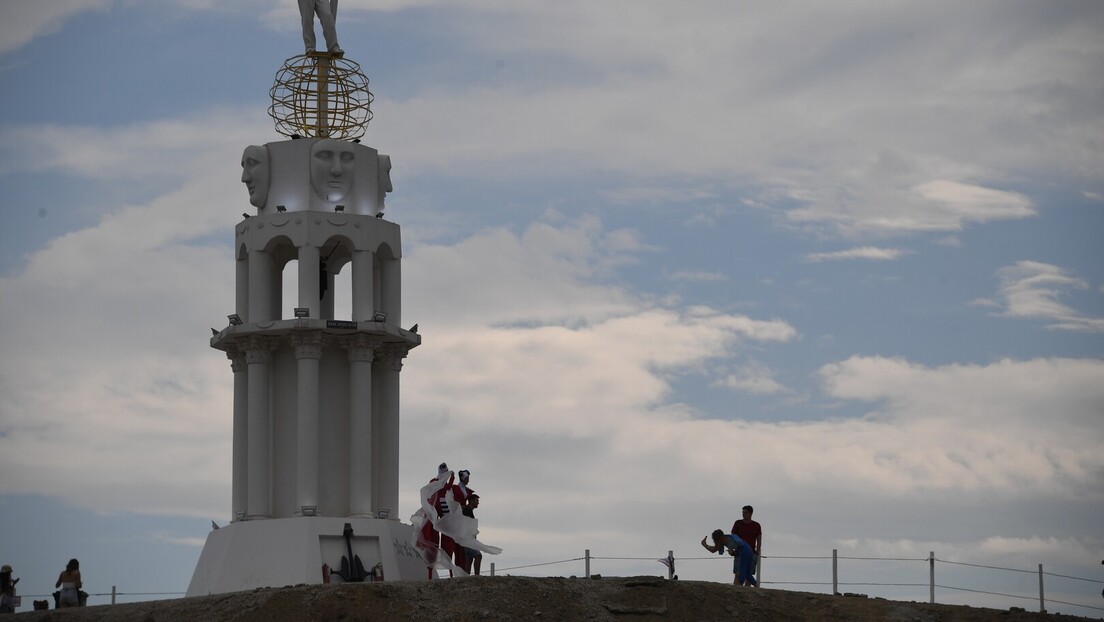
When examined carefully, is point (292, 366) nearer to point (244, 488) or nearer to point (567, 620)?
point (244, 488)

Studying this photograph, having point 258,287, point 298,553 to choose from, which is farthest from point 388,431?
point 258,287

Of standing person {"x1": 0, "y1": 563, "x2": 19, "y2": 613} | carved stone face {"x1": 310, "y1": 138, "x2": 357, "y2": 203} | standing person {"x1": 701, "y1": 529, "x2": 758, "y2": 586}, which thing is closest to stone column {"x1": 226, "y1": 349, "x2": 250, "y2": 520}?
carved stone face {"x1": 310, "y1": 138, "x2": 357, "y2": 203}

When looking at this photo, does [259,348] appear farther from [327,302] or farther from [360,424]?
[360,424]

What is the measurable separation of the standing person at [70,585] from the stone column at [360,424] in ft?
28.2

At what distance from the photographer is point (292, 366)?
5950 cm

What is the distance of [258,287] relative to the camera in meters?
59.2

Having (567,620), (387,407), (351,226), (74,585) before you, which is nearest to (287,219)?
(351,226)

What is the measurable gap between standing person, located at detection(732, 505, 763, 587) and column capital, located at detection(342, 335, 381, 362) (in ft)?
43.3

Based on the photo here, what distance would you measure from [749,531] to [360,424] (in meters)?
13.1

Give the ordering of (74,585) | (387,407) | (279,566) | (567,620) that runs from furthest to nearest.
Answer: (387,407) < (279,566) < (74,585) < (567,620)

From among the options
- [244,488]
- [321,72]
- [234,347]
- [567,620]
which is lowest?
[567,620]

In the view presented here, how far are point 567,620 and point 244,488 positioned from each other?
15.1 m

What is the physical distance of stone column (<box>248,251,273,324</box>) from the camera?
194ft

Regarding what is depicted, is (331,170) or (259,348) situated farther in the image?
(331,170)
